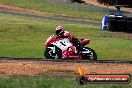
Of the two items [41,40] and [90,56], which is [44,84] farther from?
[41,40]

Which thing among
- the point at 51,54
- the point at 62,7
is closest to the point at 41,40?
the point at 51,54

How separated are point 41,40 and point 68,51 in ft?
44.0

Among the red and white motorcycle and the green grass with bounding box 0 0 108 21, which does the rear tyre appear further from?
the green grass with bounding box 0 0 108 21

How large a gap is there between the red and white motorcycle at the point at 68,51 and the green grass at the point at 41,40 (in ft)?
14.6

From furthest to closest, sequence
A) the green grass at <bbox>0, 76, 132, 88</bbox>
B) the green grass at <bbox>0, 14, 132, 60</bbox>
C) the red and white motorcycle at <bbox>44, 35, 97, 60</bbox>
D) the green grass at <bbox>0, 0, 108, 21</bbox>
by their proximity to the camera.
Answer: the green grass at <bbox>0, 0, 108, 21</bbox> < the green grass at <bbox>0, 14, 132, 60</bbox> < the red and white motorcycle at <bbox>44, 35, 97, 60</bbox> < the green grass at <bbox>0, 76, 132, 88</bbox>

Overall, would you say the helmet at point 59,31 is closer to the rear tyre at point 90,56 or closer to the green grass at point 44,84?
the rear tyre at point 90,56

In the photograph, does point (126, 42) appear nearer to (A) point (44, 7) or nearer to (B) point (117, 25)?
(B) point (117, 25)

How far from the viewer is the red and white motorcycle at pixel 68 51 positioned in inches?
824

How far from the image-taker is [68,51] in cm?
2098

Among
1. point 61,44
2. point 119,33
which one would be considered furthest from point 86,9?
point 61,44

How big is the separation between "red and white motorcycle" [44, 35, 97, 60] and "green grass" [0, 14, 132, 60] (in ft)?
14.6

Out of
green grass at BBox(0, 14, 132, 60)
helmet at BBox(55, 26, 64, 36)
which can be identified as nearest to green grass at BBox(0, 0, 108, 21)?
green grass at BBox(0, 14, 132, 60)

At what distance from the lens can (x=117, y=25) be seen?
38.1m

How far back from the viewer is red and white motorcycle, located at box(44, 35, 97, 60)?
824 inches
